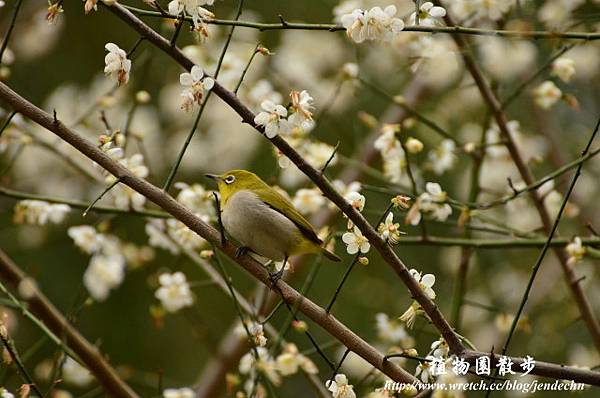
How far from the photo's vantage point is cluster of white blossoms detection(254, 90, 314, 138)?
95.0 inches

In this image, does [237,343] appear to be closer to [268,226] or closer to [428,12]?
[268,226]

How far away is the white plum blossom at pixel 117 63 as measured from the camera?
2.44 meters

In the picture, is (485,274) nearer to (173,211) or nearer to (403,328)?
(403,328)

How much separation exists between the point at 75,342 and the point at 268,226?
869mm

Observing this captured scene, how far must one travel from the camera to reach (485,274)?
18.9 ft

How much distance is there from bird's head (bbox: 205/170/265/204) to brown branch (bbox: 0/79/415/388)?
871mm

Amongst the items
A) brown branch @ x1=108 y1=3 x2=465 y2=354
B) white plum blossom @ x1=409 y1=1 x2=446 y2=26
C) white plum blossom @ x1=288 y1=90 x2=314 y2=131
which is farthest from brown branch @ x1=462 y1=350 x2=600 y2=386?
white plum blossom @ x1=409 y1=1 x2=446 y2=26

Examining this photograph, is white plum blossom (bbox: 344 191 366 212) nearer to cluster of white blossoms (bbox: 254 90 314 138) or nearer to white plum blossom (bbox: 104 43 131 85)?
cluster of white blossoms (bbox: 254 90 314 138)

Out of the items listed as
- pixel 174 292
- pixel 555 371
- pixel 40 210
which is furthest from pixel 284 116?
pixel 40 210

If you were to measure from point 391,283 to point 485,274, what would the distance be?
646mm

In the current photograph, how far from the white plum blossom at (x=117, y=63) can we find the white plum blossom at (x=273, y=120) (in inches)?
16.4

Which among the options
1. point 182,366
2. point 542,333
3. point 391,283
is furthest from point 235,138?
point 542,333

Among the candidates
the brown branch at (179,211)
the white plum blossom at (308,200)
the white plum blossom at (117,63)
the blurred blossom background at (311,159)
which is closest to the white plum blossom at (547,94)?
the blurred blossom background at (311,159)

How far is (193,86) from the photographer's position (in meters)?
2.42
